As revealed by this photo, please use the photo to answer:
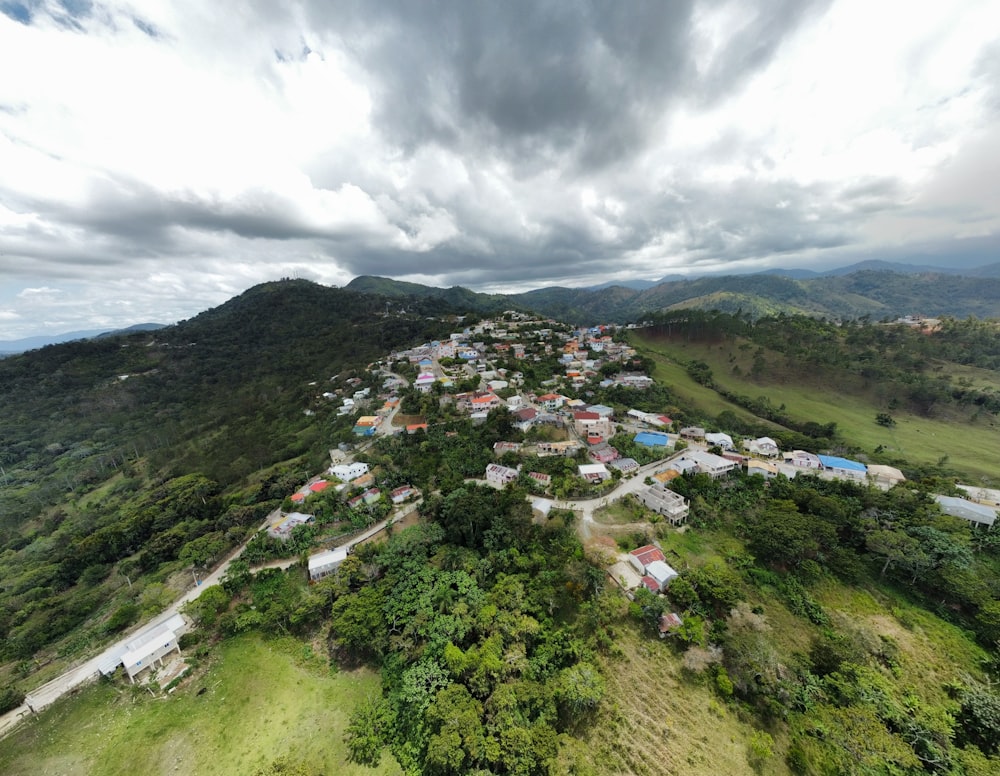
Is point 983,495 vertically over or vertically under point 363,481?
under

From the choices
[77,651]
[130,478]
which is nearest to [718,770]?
[77,651]

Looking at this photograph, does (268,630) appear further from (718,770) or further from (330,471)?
(718,770)

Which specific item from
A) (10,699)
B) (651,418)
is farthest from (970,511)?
(10,699)

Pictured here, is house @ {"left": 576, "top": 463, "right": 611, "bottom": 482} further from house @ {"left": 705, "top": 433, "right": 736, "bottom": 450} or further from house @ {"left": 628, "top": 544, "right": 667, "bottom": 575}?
house @ {"left": 705, "top": 433, "right": 736, "bottom": 450}

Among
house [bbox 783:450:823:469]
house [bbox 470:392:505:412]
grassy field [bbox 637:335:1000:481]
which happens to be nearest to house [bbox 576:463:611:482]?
house [bbox 470:392:505:412]

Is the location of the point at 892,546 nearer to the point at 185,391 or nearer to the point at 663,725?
the point at 663,725

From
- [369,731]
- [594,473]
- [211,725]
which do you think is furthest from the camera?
[594,473]

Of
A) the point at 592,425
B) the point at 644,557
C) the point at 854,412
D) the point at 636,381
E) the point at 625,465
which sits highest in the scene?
the point at 592,425
